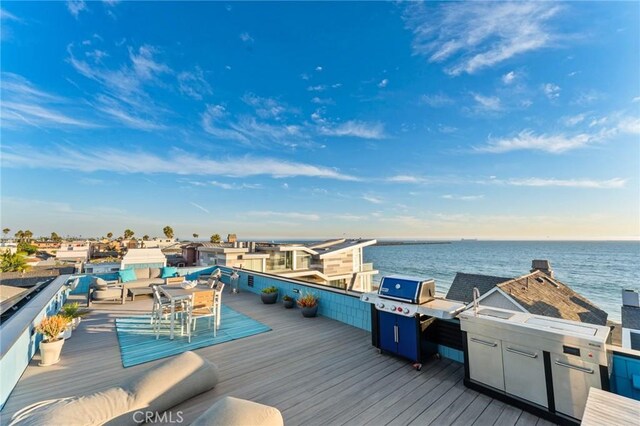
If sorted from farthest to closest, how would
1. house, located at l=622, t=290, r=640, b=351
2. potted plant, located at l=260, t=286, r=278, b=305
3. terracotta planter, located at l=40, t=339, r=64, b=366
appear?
potted plant, located at l=260, t=286, r=278, b=305 < house, located at l=622, t=290, r=640, b=351 < terracotta planter, located at l=40, t=339, r=64, b=366

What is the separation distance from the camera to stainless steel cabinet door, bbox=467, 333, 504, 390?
8.57 feet

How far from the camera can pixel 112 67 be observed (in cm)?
857

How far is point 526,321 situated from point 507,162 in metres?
17.5

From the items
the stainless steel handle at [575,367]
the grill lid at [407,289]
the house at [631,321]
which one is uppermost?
the grill lid at [407,289]

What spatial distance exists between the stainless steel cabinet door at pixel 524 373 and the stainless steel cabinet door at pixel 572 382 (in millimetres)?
94

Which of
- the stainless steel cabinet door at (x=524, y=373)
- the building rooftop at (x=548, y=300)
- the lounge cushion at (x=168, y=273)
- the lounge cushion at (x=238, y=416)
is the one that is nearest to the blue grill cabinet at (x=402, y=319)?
the stainless steel cabinet door at (x=524, y=373)

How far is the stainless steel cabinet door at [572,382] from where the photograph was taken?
2072mm

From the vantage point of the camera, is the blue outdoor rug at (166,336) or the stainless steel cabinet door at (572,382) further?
the blue outdoor rug at (166,336)

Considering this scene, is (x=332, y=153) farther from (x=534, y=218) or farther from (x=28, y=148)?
(x=534, y=218)

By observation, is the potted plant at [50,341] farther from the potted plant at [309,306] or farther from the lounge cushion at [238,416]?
the potted plant at [309,306]

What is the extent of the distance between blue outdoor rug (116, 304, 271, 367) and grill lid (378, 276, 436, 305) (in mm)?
2618

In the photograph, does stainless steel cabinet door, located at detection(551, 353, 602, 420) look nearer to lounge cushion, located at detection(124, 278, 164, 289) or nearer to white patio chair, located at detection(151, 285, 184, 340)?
white patio chair, located at detection(151, 285, 184, 340)

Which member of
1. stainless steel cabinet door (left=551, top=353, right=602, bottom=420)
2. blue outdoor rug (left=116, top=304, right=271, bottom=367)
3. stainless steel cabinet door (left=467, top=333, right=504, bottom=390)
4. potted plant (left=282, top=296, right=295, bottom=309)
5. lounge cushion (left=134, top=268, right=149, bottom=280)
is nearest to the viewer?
stainless steel cabinet door (left=551, top=353, right=602, bottom=420)

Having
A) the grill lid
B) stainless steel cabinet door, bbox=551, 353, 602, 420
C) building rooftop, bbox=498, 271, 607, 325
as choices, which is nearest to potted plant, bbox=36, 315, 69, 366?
the grill lid
